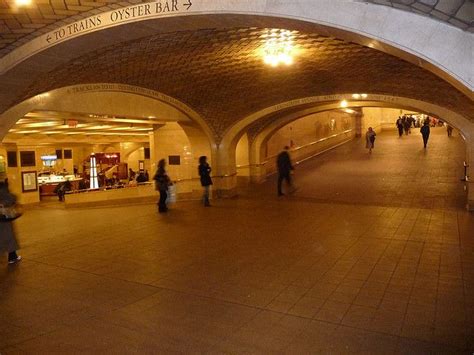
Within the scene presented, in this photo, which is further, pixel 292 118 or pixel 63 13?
pixel 292 118

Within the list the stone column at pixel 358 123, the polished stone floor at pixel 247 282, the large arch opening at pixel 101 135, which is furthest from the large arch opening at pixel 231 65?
the stone column at pixel 358 123

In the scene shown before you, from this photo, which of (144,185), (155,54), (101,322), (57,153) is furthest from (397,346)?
(57,153)

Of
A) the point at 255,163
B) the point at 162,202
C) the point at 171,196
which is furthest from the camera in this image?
the point at 255,163

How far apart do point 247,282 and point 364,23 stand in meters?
3.23

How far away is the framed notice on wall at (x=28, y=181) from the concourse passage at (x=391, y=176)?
9700 mm

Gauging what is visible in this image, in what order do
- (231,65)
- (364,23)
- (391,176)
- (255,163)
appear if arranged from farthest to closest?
(255,163)
(391,176)
(231,65)
(364,23)

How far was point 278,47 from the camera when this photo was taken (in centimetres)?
726

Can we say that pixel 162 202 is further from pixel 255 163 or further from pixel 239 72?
pixel 255 163

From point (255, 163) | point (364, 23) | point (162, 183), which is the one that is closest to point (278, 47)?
point (364, 23)

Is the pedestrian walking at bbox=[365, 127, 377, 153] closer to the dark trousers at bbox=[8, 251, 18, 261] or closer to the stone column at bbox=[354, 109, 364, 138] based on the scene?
the stone column at bbox=[354, 109, 364, 138]

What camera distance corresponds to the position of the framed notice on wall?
53.9 feet

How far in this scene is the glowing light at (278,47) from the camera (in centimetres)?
658

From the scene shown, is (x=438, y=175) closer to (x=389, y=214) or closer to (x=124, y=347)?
(x=389, y=214)

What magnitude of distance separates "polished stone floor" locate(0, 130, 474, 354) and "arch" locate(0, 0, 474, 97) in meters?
2.35
